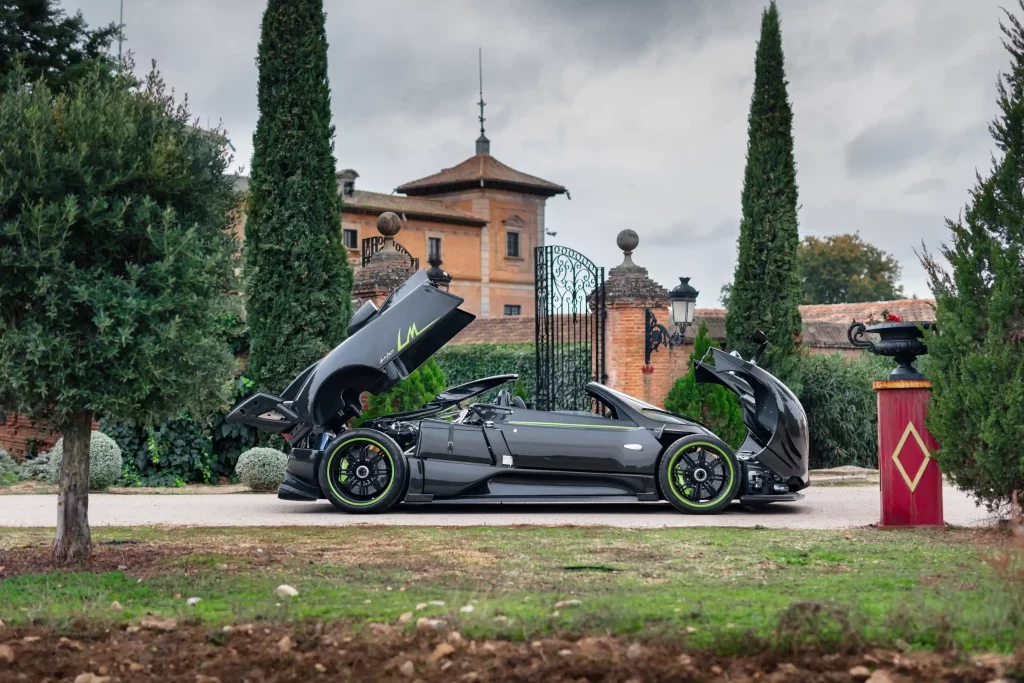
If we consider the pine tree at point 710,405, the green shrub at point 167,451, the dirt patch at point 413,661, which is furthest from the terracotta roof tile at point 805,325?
the dirt patch at point 413,661

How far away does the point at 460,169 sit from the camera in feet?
214

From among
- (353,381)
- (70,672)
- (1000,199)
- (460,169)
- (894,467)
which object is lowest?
(70,672)

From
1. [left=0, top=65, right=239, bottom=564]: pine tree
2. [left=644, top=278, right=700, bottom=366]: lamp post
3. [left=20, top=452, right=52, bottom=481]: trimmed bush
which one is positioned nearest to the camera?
[left=0, top=65, right=239, bottom=564]: pine tree

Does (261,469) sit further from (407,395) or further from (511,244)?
(511,244)

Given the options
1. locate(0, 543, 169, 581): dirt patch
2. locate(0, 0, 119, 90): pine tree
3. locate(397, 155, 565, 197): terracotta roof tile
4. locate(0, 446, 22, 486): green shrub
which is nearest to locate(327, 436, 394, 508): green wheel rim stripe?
locate(0, 543, 169, 581): dirt patch

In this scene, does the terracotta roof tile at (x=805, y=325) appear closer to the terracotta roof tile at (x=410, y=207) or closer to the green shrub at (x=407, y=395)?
the green shrub at (x=407, y=395)

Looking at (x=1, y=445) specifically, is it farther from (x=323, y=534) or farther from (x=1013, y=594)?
(x=1013, y=594)

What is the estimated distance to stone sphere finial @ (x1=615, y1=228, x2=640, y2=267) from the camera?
20172 mm

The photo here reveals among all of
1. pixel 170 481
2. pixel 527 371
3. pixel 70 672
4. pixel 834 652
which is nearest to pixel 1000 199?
pixel 834 652

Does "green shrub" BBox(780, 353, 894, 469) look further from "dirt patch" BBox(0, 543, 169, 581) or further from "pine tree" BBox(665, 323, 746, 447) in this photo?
"dirt patch" BBox(0, 543, 169, 581)

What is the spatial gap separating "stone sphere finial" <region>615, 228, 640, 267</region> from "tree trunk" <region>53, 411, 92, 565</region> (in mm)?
13087

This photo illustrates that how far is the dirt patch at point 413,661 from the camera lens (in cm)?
471

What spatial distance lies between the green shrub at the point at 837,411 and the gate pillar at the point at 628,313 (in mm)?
2678

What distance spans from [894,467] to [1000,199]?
2.27m
